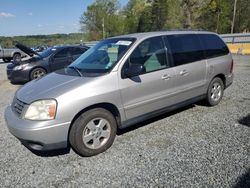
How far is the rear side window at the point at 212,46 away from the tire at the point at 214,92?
0.58 meters

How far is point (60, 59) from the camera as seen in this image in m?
10.1

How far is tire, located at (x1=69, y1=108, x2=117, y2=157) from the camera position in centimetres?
342

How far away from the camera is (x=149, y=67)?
162 inches

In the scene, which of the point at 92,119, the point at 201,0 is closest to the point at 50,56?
the point at 92,119

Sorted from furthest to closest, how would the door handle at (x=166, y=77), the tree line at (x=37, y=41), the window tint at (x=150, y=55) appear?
the tree line at (x=37, y=41)
the door handle at (x=166, y=77)
the window tint at (x=150, y=55)

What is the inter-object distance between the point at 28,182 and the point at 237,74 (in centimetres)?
852

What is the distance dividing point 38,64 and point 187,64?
22.3ft

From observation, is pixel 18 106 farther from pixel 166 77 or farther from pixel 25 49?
pixel 25 49

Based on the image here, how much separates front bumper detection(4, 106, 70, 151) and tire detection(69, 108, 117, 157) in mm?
149

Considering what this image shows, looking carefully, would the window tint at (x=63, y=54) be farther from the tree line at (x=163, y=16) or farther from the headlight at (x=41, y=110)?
the tree line at (x=163, y=16)

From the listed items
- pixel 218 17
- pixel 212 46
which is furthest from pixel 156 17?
pixel 212 46

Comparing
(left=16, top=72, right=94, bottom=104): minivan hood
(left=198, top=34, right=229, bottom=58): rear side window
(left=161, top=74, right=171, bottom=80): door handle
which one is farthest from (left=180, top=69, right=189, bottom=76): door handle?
(left=16, top=72, right=94, bottom=104): minivan hood

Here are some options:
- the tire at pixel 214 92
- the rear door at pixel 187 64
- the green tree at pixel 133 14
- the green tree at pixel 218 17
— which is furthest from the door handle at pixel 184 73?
the green tree at pixel 133 14

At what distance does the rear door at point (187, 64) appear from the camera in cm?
453
